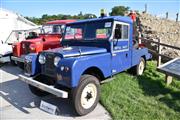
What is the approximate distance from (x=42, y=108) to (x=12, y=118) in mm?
682

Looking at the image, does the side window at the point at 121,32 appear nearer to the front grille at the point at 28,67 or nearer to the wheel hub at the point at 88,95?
the wheel hub at the point at 88,95

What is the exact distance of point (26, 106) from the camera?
568cm

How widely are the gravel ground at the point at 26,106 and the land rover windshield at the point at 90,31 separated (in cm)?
173

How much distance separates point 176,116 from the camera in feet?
16.7

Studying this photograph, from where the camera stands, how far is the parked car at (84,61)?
190 inches

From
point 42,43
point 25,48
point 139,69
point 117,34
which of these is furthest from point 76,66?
point 25,48

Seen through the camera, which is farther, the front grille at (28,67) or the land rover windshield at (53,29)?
the land rover windshield at (53,29)

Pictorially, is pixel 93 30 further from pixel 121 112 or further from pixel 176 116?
pixel 176 116

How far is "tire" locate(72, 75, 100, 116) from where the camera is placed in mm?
4832

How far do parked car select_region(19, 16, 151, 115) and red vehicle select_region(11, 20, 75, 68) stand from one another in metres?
2.76

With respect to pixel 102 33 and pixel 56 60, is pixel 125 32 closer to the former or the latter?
pixel 102 33

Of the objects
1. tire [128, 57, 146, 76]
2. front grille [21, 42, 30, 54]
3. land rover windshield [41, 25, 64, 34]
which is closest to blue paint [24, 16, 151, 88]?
tire [128, 57, 146, 76]

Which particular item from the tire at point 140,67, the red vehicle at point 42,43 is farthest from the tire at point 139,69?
the red vehicle at point 42,43

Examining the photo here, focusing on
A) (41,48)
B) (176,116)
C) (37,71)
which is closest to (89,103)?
(37,71)
